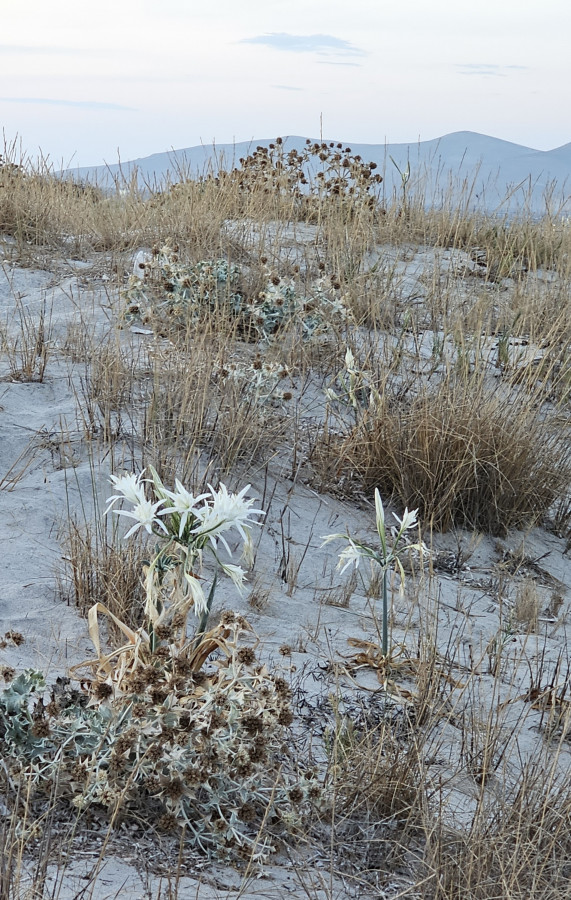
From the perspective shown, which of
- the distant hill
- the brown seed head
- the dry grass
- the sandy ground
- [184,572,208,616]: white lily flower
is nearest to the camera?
[184,572,208,616]: white lily flower

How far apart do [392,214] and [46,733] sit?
6101mm

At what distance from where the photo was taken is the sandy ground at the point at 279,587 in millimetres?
1872

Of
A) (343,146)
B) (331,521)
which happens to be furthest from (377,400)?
(343,146)

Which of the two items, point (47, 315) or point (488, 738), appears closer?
point (488, 738)

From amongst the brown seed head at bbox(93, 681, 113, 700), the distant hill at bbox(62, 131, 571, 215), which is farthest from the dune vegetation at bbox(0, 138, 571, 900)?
the distant hill at bbox(62, 131, 571, 215)

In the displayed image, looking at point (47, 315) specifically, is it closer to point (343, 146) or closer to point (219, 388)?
point (219, 388)

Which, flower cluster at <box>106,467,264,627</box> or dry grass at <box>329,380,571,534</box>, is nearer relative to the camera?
flower cluster at <box>106,467,264,627</box>

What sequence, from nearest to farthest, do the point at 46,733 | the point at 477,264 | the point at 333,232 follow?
the point at 46,733
the point at 333,232
the point at 477,264

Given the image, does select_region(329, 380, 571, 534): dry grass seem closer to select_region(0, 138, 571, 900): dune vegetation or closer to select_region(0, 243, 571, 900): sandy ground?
select_region(0, 138, 571, 900): dune vegetation

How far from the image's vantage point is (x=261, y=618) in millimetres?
2699

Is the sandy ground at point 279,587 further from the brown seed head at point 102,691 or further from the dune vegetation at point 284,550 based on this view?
the brown seed head at point 102,691

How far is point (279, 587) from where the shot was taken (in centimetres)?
299

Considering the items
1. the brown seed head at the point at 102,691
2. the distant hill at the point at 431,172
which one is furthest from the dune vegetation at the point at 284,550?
the distant hill at the point at 431,172

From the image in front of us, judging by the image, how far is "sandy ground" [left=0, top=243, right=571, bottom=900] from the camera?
73.7 inches
